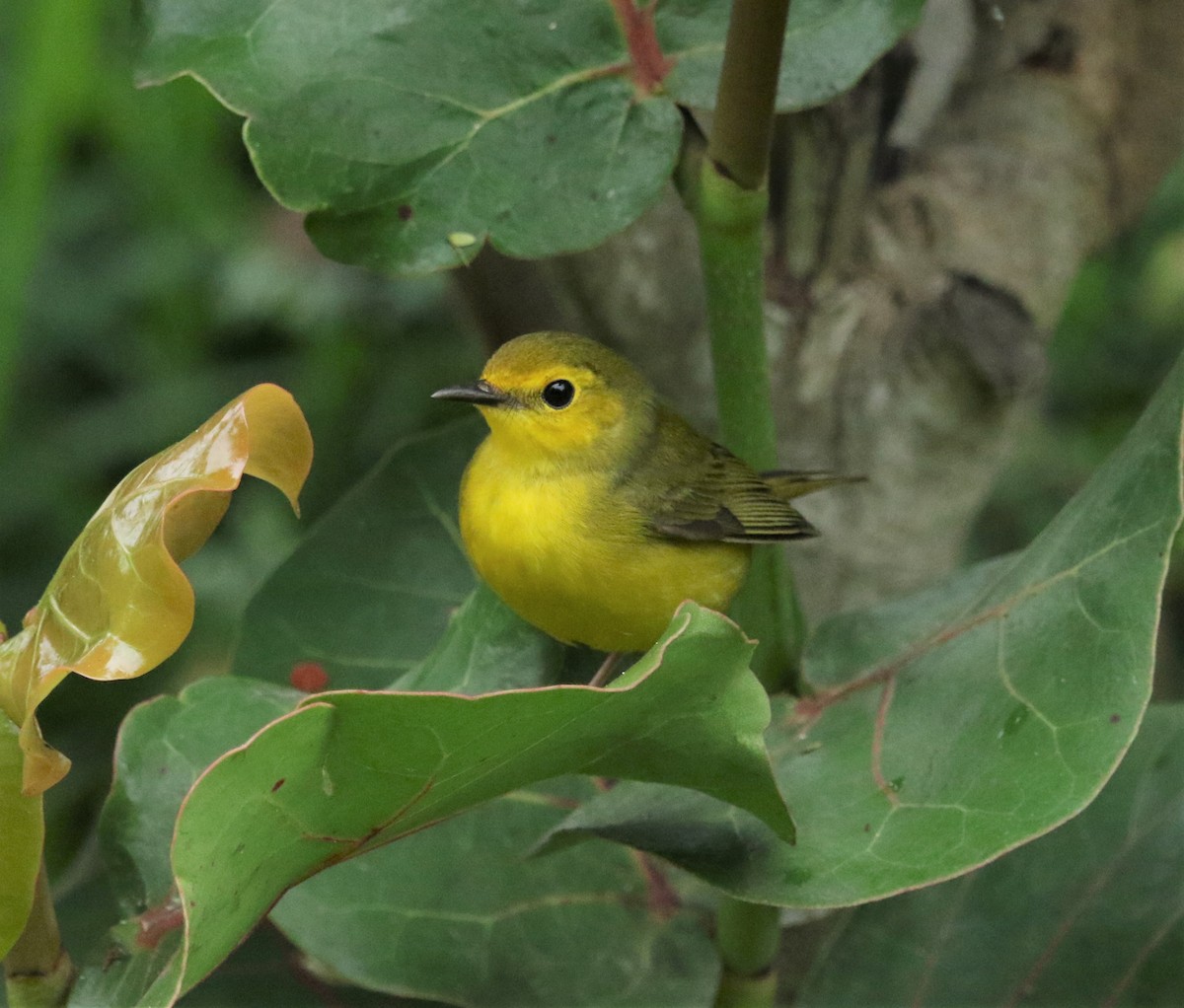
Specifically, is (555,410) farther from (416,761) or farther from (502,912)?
(416,761)

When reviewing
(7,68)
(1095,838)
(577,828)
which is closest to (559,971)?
(577,828)

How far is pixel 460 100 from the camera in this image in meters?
1.03

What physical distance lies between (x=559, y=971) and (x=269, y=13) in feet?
2.52

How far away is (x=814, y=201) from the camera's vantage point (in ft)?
4.75

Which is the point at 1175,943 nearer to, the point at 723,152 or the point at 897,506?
the point at 897,506

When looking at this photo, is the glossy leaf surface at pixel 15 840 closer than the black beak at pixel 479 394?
Yes

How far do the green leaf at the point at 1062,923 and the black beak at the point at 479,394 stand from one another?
1.95 ft

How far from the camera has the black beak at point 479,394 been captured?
146 centimetres

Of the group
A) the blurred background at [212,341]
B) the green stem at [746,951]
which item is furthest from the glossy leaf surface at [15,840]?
the blurred background at [212,341]

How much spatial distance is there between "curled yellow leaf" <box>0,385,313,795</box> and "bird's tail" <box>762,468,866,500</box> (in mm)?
768

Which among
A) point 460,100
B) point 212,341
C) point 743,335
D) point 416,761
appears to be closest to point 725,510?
point 743,335

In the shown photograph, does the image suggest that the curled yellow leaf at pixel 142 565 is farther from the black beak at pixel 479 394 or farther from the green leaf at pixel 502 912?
the black beak at pixel 479 394

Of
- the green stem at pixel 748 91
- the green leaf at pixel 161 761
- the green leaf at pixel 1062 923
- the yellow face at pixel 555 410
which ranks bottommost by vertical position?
the green leaf at pixel 1062 923

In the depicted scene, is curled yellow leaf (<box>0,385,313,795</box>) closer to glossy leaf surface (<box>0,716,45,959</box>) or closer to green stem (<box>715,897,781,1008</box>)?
glossy leaf surface (<box>0,716,45,959</box>)
